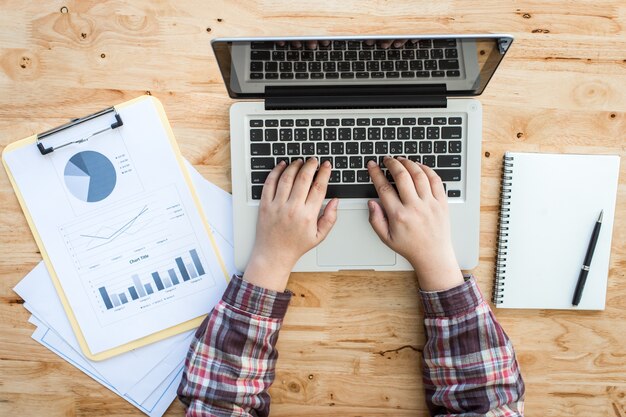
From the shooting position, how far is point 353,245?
0.83 m

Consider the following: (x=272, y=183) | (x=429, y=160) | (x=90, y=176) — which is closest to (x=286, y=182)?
(x=272, y=183)

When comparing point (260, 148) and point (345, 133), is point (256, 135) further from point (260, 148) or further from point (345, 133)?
point (345, 133)

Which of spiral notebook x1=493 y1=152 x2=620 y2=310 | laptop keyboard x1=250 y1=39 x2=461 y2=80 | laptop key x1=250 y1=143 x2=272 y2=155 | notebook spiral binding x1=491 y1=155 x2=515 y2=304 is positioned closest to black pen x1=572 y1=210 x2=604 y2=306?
spiral notebook x1=493 y1=152 x2=620 y2=310

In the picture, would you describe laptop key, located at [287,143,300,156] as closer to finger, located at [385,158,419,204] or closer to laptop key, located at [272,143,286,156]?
laptop key, located at [272,143,286,156]

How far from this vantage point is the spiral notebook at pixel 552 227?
2.73ft

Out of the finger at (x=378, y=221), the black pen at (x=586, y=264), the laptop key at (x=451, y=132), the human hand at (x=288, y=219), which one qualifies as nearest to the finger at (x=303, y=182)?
the human hand at (x=288, y=219)

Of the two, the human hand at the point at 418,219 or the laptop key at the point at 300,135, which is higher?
the laptop key at the point at 300,135

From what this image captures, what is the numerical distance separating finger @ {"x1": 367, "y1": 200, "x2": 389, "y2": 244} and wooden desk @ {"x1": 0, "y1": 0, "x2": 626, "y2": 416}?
100 millimetres

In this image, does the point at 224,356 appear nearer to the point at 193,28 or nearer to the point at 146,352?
the point at 146,352

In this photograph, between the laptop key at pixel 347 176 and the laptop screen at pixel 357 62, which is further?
the laptop key at pixel 347 176

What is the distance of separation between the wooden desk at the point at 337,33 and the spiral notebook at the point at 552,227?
1.0 inches

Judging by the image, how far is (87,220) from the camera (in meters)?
0.86

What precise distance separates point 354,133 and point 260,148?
153 mm

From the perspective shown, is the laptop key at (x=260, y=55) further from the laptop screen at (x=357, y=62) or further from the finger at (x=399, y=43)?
the finger at (x=399, y=43)
